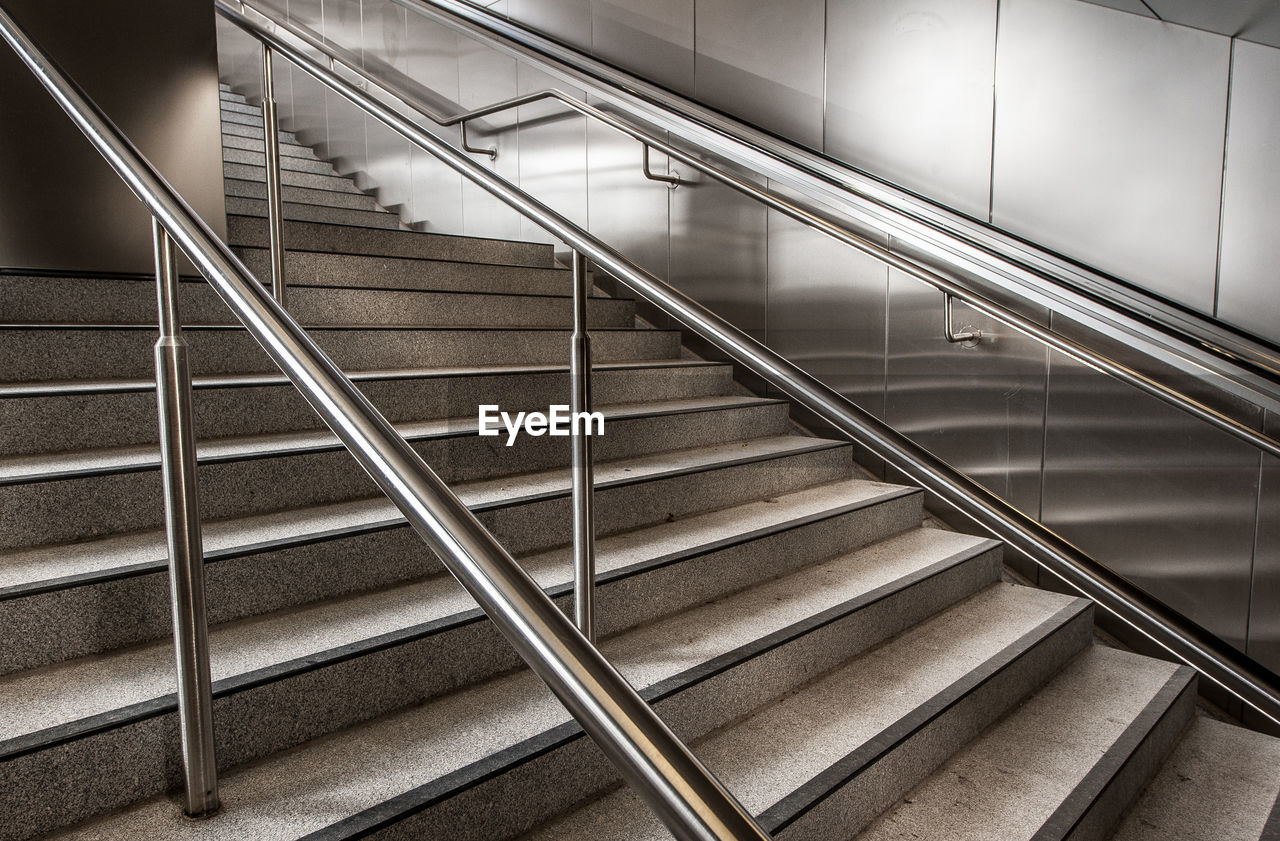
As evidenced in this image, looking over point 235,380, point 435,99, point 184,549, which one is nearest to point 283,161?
point 435,99

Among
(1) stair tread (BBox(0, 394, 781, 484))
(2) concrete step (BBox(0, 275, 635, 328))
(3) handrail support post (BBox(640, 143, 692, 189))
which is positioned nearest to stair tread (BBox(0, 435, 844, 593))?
(1) stair tread (BBox(0, 394, 781, 484))

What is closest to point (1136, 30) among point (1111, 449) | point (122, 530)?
point (1111, 449)

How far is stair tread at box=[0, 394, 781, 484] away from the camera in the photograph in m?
1.55

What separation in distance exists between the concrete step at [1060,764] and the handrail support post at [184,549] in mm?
1140

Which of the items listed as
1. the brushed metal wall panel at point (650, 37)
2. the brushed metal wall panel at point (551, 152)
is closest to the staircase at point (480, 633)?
the brushed metal wall panel at point (551, 152)

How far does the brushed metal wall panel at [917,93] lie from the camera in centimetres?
284

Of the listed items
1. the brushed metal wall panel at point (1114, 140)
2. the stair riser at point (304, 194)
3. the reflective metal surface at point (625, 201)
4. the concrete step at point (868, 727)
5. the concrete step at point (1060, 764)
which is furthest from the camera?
the reflective metal surface at point (625, 201)

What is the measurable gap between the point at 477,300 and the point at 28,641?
6.18 ft

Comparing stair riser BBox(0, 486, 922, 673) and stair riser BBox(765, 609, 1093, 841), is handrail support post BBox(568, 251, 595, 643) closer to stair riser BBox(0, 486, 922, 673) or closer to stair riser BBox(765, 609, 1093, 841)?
stair riser BBox(0, 486, 922, 673)

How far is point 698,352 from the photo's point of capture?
355cm

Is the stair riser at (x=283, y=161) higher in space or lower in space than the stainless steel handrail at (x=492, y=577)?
higher

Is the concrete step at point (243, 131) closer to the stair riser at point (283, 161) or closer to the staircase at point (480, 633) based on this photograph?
the stair riser at point (283, 161)

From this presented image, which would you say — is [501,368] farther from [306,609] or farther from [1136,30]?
[1136,30]

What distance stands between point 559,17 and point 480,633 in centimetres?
385
